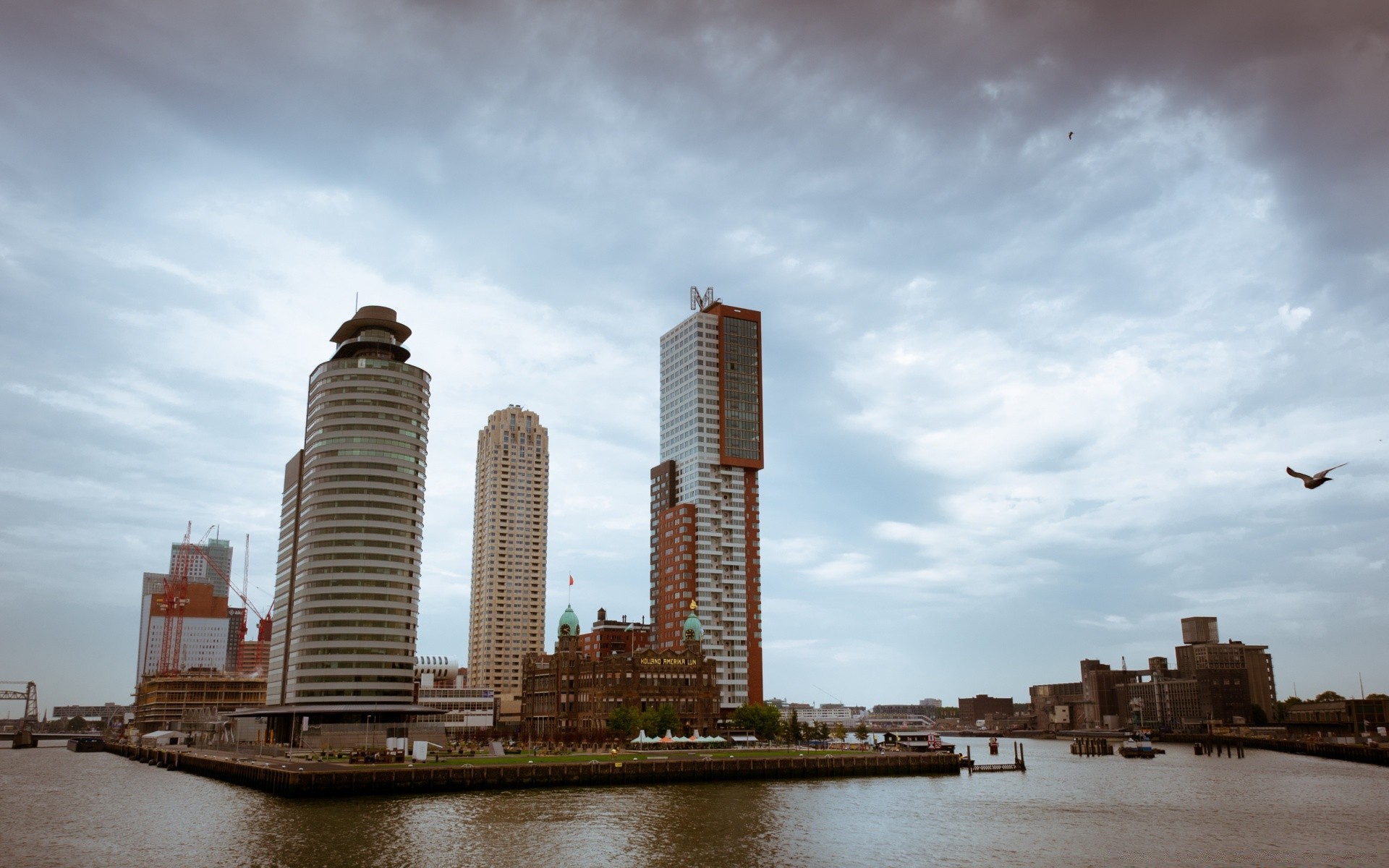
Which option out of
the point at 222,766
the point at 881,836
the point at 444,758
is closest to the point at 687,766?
the point at 444,758

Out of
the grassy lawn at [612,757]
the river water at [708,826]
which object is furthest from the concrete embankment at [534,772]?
the river water at [708,826]

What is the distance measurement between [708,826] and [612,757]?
2508 inches

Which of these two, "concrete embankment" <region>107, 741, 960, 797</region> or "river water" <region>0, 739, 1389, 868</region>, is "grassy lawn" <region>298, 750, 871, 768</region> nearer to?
"concrete embankment" <region>107, 741, 960, 797</region>

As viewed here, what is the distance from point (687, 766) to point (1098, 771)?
3330 inches

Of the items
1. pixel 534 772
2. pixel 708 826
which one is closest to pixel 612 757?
pixel 534 772

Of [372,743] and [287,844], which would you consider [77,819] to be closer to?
[287,844]

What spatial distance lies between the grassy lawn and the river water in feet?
44.1

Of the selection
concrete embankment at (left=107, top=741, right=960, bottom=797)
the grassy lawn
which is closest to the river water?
concrete embankment at (left=107, top=741, right=960, bottom=797)

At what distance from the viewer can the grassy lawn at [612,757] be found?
139 meters

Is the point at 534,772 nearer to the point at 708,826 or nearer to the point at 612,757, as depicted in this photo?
the point at 612,757

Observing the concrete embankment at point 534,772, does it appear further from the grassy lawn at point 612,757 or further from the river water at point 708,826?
the river water at point 708,826

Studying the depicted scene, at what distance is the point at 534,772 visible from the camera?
137 metres

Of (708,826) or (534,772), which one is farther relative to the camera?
A: (534,772)

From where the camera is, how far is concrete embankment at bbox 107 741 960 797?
400 feet
